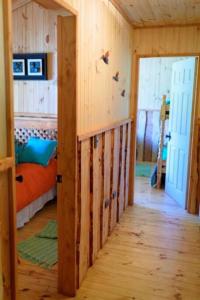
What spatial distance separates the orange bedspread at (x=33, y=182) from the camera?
3.58m

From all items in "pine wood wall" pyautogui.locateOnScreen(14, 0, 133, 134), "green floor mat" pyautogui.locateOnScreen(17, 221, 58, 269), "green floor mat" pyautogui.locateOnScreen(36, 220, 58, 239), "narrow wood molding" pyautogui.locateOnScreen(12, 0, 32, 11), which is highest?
"narrow wood molding" pyautogui.locateOnScreen(12, 0, 32, 11)

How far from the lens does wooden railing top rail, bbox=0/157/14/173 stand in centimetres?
138

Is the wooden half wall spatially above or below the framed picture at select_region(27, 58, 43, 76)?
below

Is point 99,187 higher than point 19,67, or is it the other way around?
point 19,67

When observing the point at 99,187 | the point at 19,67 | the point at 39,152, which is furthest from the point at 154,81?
the point at 99,187

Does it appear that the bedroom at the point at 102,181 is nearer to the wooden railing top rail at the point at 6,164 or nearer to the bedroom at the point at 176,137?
the wooden railing top rail at the point at 6,164

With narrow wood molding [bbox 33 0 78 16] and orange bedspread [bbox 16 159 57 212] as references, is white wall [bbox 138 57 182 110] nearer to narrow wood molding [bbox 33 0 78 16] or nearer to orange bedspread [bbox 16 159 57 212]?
orange bedspread [bbox 16 159 57 212]

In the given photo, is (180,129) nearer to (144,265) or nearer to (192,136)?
(192,136)

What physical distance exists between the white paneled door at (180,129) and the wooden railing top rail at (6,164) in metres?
3.25

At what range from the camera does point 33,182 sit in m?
3.84

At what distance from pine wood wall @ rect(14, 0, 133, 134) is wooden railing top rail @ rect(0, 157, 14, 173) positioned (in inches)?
37.9

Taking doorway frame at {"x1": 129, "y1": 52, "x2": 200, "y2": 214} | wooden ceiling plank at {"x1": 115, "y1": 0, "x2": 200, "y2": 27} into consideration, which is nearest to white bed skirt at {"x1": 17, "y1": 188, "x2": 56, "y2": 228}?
doorway frame at {"x1": 129, "y1": 52, "x2": 200, "y2": 214}

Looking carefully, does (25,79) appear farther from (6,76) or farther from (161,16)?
(6,76)

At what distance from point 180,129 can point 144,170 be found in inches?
80.8
